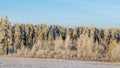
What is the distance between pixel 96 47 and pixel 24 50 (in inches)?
666

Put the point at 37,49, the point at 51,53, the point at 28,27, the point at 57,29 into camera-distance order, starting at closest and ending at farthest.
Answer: the point at 51,53, the point at 37,49, the point at 28,27, the point at 57,29

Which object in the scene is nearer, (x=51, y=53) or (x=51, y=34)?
(x=51, y=53)

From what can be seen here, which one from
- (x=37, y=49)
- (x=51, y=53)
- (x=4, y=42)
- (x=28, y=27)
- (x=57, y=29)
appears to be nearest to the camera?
(x=51, y=53)

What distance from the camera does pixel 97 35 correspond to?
493 ft

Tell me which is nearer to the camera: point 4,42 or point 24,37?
point 4,42

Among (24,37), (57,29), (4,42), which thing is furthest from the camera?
(57,29)

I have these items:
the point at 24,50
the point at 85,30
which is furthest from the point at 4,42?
the point at 85,30

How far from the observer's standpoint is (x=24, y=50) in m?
81.2

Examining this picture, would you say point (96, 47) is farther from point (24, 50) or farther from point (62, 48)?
point (24, 50)

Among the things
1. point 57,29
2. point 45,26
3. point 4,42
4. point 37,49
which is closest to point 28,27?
point 45,26

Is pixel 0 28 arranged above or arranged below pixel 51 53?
above

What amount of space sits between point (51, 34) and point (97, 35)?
65.9ft

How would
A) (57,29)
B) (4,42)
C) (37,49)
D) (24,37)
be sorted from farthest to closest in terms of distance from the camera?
(57,29) < (24,37) < (4,42) < (37,49)

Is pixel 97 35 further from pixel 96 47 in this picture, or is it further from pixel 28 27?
pixel 96 47
